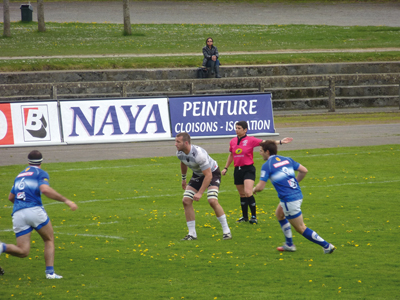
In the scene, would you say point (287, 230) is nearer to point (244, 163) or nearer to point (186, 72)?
point (244, 163)

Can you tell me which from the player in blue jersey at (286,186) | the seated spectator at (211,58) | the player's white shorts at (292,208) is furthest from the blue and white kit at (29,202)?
the seated spectator at (211,58)

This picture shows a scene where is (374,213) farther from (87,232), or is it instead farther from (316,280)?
(87,232)

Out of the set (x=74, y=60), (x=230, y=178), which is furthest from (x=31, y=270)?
(x=74, y=60)

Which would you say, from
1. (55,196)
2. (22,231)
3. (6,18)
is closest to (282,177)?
(55,196)

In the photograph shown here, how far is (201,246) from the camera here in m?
10.4

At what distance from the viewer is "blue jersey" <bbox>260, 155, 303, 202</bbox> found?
9.32m

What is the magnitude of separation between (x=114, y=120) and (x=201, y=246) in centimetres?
1269

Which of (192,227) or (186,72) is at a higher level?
(186,72)

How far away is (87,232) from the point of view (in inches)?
454

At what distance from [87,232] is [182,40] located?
33.3 metres

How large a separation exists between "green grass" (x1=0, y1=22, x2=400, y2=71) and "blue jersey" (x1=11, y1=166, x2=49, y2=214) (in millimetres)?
25891

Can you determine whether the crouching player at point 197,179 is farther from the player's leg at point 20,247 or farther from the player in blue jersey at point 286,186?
the player's leg at point 20,247

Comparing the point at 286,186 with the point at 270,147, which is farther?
the point at 270,147

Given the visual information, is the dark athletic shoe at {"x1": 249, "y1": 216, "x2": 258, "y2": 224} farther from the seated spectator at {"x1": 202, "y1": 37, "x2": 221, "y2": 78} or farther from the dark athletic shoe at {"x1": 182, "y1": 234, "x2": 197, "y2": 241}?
the seated spectator at {"x1": 202, "y1": 37, "x2": 221, "y2": 78}
